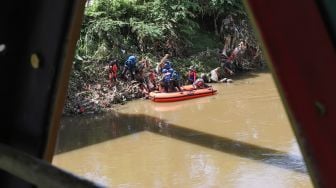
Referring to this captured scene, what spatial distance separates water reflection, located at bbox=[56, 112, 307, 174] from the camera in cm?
872

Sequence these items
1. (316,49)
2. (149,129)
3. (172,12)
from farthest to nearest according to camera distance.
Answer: (172,12) < (149,129) < (316,49)

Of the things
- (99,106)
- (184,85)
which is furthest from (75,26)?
(184,85)

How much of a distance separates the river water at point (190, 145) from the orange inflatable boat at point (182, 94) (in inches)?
5.7

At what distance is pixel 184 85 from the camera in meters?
14.9

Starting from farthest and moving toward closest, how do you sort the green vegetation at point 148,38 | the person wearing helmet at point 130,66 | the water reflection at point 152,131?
1. the person wearing helmet at point 130,66
2. the green vegetation at point 148,38
3. the water reflection at point 152,131

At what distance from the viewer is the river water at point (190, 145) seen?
8188mm

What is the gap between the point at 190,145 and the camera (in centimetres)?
989

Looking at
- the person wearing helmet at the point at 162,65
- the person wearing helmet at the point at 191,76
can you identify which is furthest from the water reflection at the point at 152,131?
the person wearing helmet at the point at 191,76

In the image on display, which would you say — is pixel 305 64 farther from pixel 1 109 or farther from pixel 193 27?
pixel 193 27

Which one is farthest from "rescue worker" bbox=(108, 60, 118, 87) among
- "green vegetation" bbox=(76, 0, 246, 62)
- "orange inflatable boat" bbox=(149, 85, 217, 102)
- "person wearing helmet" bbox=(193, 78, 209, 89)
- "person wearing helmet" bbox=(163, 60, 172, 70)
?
"person wearing helmet" bbox=(193, 78, 209, 89)

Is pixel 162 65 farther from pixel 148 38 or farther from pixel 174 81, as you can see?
pixel 148 38

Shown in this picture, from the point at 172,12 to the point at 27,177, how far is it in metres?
15.6

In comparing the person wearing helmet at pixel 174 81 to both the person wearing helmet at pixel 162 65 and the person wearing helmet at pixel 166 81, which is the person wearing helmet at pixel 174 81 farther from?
the person wearing helmet at pixel 162 65

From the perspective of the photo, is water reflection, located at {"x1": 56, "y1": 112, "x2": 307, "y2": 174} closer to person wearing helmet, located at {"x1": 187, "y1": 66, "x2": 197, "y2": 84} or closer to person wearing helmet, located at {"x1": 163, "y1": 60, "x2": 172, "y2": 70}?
person wearing helmet, located at {"x1": 163, "y1": 60, "x2": 172, "y2": 70}
